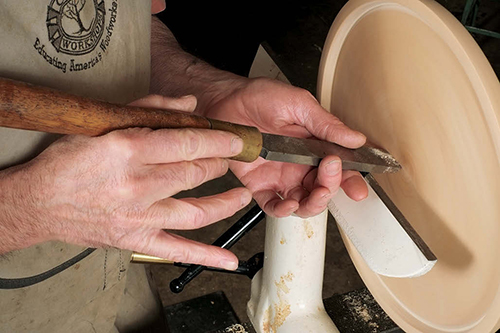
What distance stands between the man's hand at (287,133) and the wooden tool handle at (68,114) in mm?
286

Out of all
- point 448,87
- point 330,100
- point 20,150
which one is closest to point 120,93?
point 20,150

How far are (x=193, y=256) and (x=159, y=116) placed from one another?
206 mm

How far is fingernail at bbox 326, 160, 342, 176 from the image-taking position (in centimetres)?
86

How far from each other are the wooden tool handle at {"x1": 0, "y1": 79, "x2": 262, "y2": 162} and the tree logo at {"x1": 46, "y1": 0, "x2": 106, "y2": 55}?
239 millimetres

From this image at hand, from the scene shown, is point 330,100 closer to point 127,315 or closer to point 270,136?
point 270,136

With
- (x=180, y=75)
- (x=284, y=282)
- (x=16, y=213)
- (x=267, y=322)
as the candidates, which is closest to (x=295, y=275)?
(x=284, y=282)

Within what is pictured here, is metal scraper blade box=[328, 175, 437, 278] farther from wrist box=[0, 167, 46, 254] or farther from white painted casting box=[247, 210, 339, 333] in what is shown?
wrist box=[0, 167, 46, 254]

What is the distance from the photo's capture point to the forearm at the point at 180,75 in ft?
3.68

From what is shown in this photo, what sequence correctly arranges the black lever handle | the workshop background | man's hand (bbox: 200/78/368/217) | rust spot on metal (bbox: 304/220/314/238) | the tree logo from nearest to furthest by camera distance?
1. the tree logo
2. man's hand (bbox: 200/78/368/217)
3. rust spot on metal (bbox: 304/220/314/238)
4. the black lever handle
5. the workshop background

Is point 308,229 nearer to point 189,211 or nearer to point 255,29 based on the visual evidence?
point 189,211

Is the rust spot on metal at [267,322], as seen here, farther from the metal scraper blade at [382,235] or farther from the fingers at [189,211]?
the fingers at [189,211]

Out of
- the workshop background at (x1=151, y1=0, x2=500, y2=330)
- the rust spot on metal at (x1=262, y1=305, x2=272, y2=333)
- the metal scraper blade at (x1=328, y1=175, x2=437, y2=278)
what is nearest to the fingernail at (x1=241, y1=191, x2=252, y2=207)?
the metal scraper blade at (x1=328, y1=175, x2=437, y2=278)

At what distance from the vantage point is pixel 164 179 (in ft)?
2.30

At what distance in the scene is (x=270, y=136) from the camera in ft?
2.62
